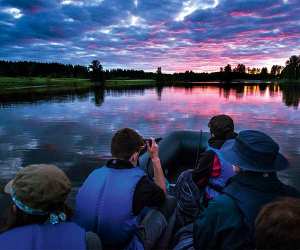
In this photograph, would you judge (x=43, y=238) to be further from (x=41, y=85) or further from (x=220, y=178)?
(x=41, y=85)

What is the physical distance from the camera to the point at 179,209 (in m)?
4.30

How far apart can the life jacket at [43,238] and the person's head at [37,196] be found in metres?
0.06

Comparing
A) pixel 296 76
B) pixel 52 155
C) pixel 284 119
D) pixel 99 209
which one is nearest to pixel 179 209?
pixel 99 209

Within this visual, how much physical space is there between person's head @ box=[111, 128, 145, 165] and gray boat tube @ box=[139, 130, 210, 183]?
3746 millimetres

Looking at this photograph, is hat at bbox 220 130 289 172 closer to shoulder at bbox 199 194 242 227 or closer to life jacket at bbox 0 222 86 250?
shoulder at bbox 199 194 242 227

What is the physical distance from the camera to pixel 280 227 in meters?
1.43

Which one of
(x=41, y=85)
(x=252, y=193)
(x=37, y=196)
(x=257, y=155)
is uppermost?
(x=257, y=155)

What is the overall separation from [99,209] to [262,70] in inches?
8304

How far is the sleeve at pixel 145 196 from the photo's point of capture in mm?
2943

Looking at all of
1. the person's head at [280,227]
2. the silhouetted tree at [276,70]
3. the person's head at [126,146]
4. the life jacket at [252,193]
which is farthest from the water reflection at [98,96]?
the silhouetted tree at [276,70]

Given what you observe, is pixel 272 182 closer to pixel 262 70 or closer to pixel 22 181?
pixel 22 181

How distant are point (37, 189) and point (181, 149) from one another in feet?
20.4

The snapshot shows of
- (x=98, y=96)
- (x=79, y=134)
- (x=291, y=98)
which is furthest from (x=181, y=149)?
(x=98, y=96)

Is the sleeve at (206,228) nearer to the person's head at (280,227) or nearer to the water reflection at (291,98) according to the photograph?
the person's head at (280,227)
